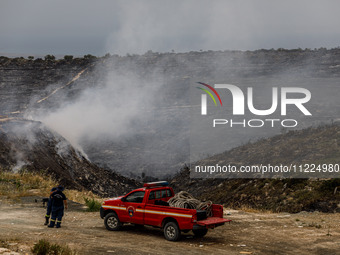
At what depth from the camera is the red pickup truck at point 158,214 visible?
13.4m

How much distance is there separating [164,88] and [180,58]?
49.4 feet

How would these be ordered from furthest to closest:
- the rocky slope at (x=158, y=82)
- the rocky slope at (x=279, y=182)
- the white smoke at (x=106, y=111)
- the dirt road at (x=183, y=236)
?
the white smoke at (x=106, y=111)
the rocky slope at (x=158, y=82)
the rocky slope at (x=279, y=182)
the dirt road at (x=183, y=236)

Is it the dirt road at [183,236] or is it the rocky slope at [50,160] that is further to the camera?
the rocky slope at [50,160]

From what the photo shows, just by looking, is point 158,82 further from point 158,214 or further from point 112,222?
point 158,214

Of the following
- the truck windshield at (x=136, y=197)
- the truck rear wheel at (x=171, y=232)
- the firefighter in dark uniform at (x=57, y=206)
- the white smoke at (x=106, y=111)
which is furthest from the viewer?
the white smoke at (x=106, y=111)

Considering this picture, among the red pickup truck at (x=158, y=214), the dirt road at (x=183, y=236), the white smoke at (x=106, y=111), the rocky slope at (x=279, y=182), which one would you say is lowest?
the dirt road at (x=183, y=236)

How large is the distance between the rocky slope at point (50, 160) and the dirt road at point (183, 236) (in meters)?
9.59

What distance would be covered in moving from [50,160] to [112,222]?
55.9ft

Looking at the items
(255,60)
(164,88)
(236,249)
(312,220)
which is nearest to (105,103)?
(164,88)

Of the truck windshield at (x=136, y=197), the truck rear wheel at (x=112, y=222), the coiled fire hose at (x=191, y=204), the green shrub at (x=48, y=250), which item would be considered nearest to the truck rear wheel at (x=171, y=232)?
the coiled fire hose at (x=191, y=204)

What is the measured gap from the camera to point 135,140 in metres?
46.1

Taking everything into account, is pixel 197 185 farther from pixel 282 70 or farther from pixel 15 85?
pixel 15 85

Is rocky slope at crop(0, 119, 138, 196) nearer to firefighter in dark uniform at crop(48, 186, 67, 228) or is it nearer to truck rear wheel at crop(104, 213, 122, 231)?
firefighter in dark uniform at crop(48, 186, 67, 228)

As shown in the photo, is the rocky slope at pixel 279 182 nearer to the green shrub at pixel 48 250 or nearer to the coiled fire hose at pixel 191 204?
the coiled fire hose at pixel 191 204
